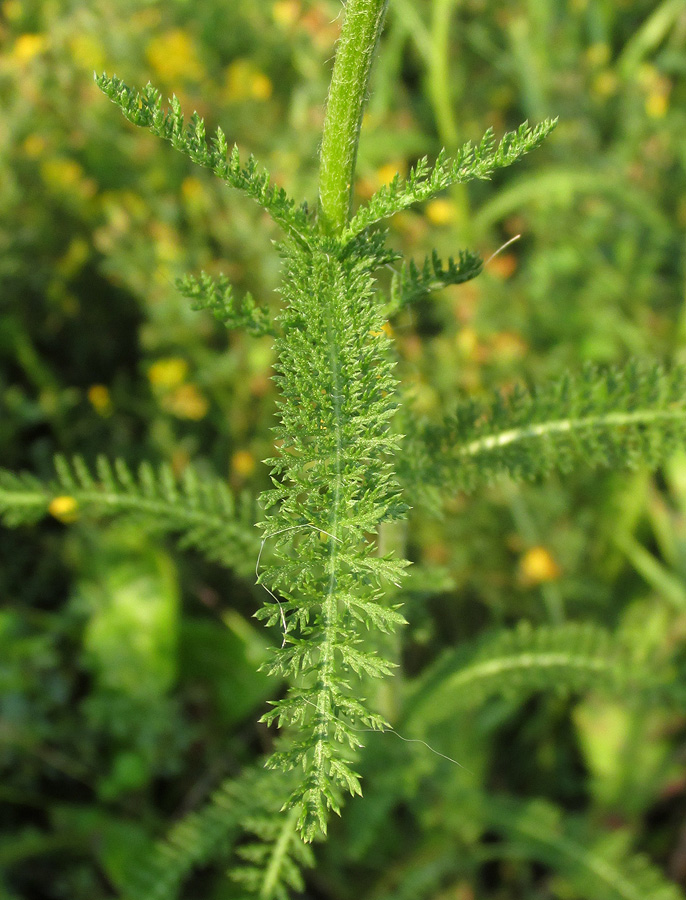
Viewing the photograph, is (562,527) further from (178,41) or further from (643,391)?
(178,41)

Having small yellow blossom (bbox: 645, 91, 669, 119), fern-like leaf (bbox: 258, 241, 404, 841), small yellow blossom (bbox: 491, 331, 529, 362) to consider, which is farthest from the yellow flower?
fern-like leaf (bbox: 258, 241, 404, 841)

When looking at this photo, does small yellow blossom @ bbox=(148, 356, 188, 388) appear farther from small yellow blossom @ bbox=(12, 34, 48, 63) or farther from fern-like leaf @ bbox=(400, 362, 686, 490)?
fern-like leaf @ bbox=(400, 362, 686, 490)

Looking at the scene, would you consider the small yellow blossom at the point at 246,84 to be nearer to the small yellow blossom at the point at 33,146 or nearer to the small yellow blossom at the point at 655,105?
the small yellow blossom at the point at 33,146

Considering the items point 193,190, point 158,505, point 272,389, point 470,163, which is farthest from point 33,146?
point 470,163

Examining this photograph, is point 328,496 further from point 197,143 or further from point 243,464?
point 243,464

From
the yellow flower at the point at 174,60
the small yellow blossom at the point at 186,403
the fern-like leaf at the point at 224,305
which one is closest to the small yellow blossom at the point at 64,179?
the yellow flower at the point at 174,60

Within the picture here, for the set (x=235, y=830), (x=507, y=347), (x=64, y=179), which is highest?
→ (x=64, y=179)
